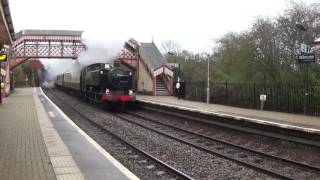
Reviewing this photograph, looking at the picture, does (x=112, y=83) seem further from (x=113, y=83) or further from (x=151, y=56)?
(x=151, y=56)

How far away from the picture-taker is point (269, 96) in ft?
72.4

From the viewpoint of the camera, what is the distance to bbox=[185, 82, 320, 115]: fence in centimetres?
1903

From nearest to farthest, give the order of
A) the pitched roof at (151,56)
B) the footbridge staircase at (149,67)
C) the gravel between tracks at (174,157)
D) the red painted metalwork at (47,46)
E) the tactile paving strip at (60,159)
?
the tactile paving strip at (60,159) < the gravel between tracks at (174,157) < the footbridge staircase at (149,67) < the pitched roof at (151,56) < the red painted metalwork at (47,46)

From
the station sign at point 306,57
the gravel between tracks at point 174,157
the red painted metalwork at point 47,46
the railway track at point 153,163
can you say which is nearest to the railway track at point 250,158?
the gravel between tracks at point 174,157

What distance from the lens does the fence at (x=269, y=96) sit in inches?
749

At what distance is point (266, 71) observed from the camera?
25.1m

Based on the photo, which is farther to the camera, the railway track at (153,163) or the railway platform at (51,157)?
the railway track at (153,163)

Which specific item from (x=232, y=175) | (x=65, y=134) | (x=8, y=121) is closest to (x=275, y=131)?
(x=232, y=175)

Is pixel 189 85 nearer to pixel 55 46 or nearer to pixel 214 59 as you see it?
pixel 214 59

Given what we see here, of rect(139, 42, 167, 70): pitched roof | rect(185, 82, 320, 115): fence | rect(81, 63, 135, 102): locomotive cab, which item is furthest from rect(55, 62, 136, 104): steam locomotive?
rect(139, 42, 167, 70): pitched roof

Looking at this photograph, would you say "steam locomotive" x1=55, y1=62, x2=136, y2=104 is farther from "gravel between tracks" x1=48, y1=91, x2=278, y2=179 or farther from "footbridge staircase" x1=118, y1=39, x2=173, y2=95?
"gravel between tracks" x1=48, y1=91, x2=278, y2=179

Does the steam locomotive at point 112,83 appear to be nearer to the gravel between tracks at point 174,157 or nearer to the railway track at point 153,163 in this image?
the gravel between tracks at point 174,157

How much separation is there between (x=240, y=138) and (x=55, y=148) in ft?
22.2

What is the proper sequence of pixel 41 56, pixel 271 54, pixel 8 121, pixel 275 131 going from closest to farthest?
pixel 275 131 < pixel 8 121 < pixel 271 54 < pixel 41 56
